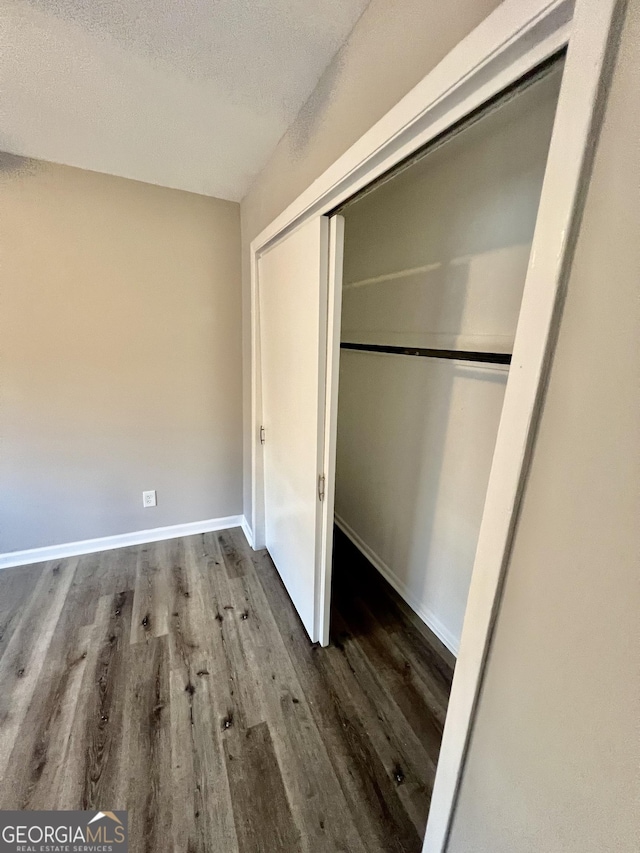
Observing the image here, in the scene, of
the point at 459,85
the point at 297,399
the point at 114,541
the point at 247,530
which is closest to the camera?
the point at 459,85

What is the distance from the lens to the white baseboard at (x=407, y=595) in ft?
5.80

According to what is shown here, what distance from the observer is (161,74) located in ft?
4.02

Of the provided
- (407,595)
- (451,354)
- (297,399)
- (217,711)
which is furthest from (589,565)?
(407,595)

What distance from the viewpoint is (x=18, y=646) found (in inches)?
67.9

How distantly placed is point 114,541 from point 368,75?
2835 mm

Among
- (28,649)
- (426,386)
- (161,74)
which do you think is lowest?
(28,649)

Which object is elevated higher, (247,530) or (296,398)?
(296,398)

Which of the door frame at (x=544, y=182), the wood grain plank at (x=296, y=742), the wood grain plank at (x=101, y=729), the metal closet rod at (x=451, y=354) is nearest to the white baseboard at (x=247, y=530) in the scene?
the wood grain plank at (x=296, y=742)

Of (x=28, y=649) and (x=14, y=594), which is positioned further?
(x=14, y=594)

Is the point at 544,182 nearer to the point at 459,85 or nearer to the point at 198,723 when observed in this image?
the point at 459,85

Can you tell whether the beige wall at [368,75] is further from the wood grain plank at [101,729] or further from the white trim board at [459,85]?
the wood grain plank at [101,729]

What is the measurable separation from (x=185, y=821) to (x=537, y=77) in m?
2.08

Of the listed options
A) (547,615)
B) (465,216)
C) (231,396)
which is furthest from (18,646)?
(465,216)

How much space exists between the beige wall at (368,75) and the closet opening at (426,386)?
15 cm
